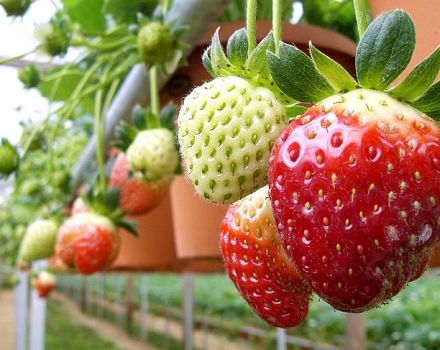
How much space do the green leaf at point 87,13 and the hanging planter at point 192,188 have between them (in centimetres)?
32

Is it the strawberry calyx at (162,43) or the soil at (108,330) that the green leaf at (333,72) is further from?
the soil at (108,330)

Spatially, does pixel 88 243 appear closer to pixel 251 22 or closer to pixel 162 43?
pixel 162 43

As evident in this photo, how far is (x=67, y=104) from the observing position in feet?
2.88

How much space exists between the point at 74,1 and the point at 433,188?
96 centimetres

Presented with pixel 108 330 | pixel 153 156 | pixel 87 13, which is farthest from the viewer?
pixel 108 330

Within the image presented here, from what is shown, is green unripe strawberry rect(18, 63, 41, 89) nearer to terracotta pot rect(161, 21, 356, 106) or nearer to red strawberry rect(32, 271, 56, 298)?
terracotta pot rect(161, 21, 356, 106)

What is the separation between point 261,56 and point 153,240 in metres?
0.91

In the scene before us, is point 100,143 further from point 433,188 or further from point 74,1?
point 433,188

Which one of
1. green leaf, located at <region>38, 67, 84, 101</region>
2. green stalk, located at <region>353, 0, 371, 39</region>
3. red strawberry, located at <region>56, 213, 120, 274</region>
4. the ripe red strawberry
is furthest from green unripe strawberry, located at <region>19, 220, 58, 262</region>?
green stalk, located at <region>353, 0, 371, 39</region>

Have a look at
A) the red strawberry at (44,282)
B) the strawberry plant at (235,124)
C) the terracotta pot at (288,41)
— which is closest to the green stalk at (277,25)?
the strawberry plant at (235,124)

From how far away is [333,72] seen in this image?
27 cm

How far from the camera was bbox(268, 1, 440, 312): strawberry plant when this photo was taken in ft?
0.77

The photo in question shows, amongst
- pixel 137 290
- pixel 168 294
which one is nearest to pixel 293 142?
pixel 168 294

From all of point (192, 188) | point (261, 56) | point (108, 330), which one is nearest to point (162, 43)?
point (192, 188)
